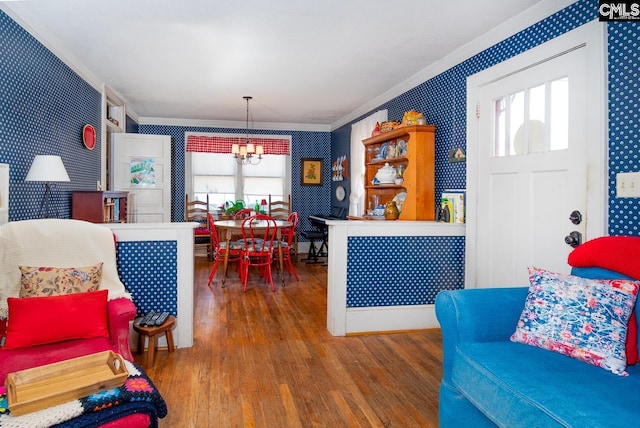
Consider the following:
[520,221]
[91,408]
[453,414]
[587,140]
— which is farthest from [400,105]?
[91,408]

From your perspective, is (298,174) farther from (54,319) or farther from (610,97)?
(54,319)

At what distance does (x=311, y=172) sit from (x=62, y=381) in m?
6.71

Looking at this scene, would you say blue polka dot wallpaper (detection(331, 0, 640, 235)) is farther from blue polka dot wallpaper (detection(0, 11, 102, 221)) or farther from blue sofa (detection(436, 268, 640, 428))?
blue polka dot wallpaper (detection(0, 11, 102, 221))

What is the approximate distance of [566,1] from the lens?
2621 mm

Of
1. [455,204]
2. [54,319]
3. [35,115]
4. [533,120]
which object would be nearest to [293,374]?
[54,319]

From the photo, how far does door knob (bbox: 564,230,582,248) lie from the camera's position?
253 centimetres

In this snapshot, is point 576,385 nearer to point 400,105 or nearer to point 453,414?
point 453,414

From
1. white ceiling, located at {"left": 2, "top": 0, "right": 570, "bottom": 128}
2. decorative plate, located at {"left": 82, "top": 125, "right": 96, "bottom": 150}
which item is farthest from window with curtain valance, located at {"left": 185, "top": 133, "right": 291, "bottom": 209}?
decorative plate, located at {"left": 82, "top": 125, "right": 96, "bottom": 150}

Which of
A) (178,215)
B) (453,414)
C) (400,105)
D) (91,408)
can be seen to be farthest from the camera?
(178,215)

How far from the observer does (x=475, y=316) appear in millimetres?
1923

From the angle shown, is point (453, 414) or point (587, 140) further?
point (587, 140)

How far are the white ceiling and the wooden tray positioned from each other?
226 cm

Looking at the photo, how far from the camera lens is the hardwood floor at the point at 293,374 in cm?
220

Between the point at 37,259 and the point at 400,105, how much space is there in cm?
387
